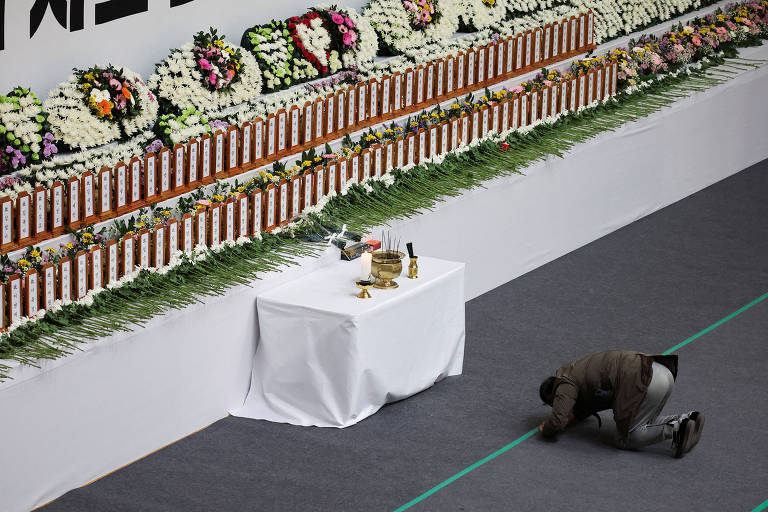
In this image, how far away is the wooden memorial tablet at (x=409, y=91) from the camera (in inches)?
336

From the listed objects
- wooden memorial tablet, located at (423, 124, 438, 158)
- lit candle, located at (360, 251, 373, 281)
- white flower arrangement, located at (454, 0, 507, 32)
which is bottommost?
lit candle, located at (360, 251, 373, 281)

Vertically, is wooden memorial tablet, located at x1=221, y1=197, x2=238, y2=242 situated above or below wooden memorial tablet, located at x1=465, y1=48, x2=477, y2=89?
below

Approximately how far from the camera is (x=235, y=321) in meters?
6.39

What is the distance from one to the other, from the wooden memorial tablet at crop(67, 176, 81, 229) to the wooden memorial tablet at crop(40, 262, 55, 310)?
0.60m

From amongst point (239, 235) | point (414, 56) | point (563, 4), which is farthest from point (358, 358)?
point (563, 4)

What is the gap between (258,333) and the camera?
259 inches

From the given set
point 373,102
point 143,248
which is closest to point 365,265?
point 143,248

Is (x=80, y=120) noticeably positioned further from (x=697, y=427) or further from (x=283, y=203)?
(x=697, y=427)

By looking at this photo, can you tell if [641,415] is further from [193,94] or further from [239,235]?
[193,94]

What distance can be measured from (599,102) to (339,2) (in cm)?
206

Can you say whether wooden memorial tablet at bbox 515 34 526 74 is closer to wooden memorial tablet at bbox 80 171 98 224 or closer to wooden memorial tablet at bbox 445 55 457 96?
wooden memorial tablet at bbox 445 55 457 96

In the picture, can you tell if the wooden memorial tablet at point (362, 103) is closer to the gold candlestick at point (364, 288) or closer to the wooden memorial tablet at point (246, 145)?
the wooden memorial tablet at point (246, 145)

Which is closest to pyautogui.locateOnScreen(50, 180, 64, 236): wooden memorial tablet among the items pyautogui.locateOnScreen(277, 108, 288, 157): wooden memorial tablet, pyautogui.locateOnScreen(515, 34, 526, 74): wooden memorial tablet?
pyautogui.locateOnScreen(277, 108, 288, 157): wooden memorial tablet

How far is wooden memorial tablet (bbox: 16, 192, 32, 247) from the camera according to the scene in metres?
6.11
